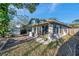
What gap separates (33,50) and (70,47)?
0.34 meters

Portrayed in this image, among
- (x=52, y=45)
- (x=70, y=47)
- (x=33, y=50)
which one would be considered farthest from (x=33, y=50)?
(x=70, y=47)

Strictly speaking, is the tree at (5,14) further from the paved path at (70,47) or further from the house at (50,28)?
the paved path at (70,47)

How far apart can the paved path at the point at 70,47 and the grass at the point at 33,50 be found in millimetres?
52

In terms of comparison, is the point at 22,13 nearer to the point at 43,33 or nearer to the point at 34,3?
the point at 34,3

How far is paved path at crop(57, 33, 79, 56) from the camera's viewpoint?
1802mm

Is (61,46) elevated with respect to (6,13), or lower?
lower

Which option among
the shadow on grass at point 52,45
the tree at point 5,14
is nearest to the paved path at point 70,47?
the shadow on grass at point 52,45

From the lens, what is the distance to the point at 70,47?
1813 millimetres

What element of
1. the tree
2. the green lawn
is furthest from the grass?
the tree

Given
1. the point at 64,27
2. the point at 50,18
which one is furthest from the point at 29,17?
the point at 64,27

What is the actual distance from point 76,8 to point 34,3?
0.38 meters

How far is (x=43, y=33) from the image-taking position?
1.83m

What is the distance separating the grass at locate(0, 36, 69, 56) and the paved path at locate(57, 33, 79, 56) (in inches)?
2.1

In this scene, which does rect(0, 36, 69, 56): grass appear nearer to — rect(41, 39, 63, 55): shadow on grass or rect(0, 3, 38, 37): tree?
rect(41, 39, 63, 55): shadow on grass
